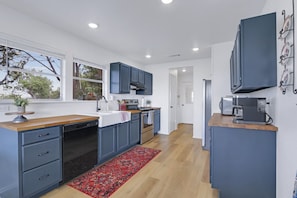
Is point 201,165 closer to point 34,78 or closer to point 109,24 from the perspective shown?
point 109,24

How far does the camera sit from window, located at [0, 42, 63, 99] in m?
2.09

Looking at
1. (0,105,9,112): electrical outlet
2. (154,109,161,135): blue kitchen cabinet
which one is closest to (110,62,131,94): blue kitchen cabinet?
(154,109,161,135): blue kitchen cabinet

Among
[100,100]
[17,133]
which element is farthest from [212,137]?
[100,100]

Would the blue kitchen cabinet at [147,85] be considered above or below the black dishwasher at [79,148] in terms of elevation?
above

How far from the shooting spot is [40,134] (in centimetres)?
181

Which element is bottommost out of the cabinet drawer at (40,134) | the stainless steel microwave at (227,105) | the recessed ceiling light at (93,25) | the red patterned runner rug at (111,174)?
the red patterned runner rug at (111,174)

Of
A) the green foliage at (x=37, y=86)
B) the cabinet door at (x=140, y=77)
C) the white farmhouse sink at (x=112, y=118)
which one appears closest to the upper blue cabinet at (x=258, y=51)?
the white farmhouse sink at (x=112, y=118)

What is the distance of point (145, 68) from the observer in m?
5.52

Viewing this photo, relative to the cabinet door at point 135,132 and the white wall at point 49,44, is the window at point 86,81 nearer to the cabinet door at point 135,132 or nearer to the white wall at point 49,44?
the white wall at point 49,44

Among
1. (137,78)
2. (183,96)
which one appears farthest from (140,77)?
(183,96)

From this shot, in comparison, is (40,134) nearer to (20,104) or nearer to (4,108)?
(20,104)

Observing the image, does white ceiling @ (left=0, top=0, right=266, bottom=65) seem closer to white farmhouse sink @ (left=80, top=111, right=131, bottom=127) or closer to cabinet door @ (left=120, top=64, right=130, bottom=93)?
cabinet door @ (left=120, top=64, right=130, bottom=93)

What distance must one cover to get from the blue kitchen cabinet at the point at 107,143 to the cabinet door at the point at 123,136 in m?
0.12

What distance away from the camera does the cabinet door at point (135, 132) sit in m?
3.59
